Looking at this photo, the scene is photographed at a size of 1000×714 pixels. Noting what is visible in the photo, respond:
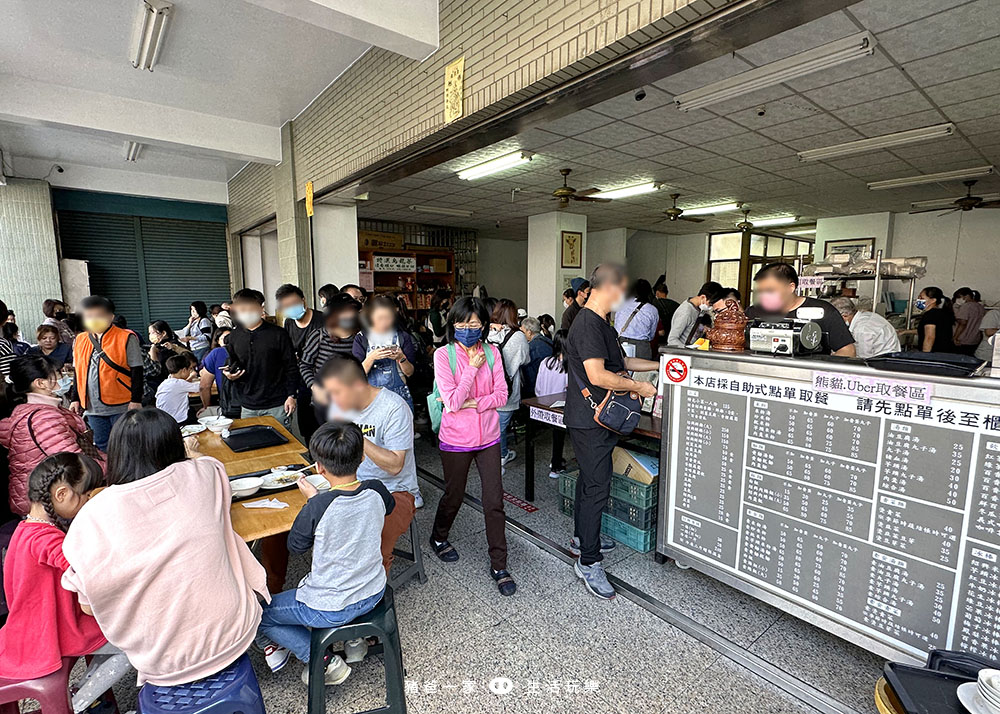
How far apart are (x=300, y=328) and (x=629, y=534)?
3057mm

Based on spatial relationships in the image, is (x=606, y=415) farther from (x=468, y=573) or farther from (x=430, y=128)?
(x=430, y=128)

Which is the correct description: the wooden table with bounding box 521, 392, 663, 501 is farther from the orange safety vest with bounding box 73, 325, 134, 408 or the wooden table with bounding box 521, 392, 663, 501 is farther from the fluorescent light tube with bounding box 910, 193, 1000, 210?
the fluorescent light tube with bounding box 910, 193, 1000, 210

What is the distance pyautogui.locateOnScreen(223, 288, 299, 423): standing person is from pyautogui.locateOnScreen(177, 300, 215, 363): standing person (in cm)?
273

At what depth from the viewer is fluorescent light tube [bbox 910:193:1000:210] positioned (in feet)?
23.9

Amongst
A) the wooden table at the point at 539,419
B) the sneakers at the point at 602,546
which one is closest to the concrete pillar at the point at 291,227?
the wooden table at the point at 539,419

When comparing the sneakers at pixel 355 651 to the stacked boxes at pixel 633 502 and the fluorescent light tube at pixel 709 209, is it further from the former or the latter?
the fluorescent light tube at pixel 709 209

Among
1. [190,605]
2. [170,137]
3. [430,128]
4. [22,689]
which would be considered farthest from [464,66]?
[170,137]

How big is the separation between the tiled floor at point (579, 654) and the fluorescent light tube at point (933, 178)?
21.9 ft

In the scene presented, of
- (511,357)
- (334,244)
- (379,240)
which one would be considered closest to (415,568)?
(511,357)

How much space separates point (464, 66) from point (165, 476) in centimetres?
325

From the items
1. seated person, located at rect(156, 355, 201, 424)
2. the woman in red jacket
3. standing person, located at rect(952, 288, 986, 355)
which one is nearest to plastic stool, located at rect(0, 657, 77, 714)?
the woman in red jacket

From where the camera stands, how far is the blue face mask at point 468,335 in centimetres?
264

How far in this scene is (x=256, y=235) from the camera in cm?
919

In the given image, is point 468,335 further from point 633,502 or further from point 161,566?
point 161,566
